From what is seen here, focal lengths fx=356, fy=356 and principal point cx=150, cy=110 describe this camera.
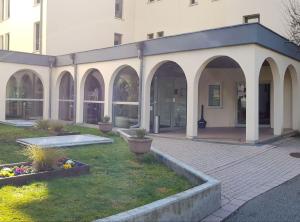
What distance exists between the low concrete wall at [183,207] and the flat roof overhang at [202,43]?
725 cm

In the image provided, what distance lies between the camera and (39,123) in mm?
15781

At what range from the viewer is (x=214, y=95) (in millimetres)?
20328

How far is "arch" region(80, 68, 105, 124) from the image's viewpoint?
20062 mm

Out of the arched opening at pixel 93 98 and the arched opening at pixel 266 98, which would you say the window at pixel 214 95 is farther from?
the arched opening at pixel 93 98

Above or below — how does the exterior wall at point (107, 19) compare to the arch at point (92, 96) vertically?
above

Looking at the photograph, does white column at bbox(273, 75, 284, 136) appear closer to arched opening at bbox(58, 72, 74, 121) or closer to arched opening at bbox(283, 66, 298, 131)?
arched opening at bbox(283, 66, 298, 131)

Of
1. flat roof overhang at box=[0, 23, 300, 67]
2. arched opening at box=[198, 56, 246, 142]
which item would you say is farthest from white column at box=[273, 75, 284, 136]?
arched opening at box=[198, 56, 246, 142]

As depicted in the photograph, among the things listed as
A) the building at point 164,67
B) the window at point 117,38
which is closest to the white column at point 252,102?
the building at point 164,67

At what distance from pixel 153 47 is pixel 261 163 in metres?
7.69

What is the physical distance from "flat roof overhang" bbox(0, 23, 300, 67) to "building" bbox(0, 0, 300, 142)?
4cm

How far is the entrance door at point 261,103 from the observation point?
19413mm

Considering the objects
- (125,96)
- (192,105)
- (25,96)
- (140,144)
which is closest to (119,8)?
(25,96)

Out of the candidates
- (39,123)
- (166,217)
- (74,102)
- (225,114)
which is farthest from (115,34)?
(166,217)

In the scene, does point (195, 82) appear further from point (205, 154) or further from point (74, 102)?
point (74, 102)
